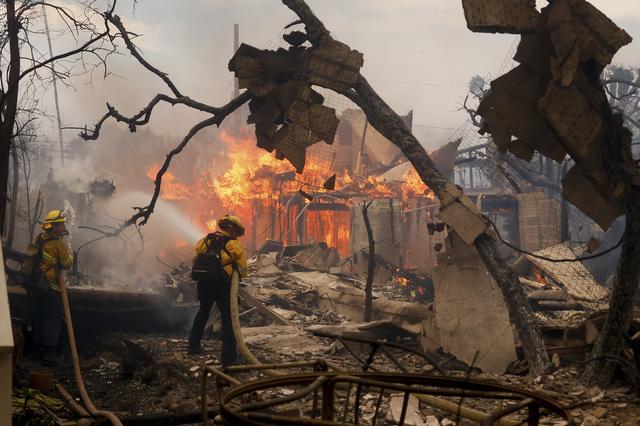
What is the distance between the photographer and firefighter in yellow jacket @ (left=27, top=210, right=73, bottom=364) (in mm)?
8758

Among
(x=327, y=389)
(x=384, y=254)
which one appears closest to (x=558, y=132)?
(x=327, y=389)

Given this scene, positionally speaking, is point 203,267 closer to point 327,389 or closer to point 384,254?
point 327,389

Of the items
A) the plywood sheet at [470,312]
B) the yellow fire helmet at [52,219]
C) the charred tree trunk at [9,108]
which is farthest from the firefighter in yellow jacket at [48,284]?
the plywood sheet at [470,312]

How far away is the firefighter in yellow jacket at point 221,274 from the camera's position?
8695 mm

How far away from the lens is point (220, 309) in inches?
357

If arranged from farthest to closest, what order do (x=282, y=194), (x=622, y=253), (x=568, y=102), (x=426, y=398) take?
(x=282, y=194) < (x=622, y=253) < (x=568, y=102) < (x=426, y=398)

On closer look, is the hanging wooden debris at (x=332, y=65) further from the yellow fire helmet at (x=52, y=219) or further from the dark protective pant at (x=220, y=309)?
the yellow fire helmet at (x=52, y=219)

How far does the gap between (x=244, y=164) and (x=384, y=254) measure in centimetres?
1368

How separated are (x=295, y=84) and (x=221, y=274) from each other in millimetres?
3421

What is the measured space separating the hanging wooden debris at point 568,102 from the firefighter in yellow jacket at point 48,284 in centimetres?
623

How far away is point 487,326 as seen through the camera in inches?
292

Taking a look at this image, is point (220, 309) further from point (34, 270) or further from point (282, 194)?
point (282, 194)

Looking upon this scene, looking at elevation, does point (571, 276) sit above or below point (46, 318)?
above

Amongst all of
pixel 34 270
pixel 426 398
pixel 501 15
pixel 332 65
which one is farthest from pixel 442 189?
pixel 34 270
